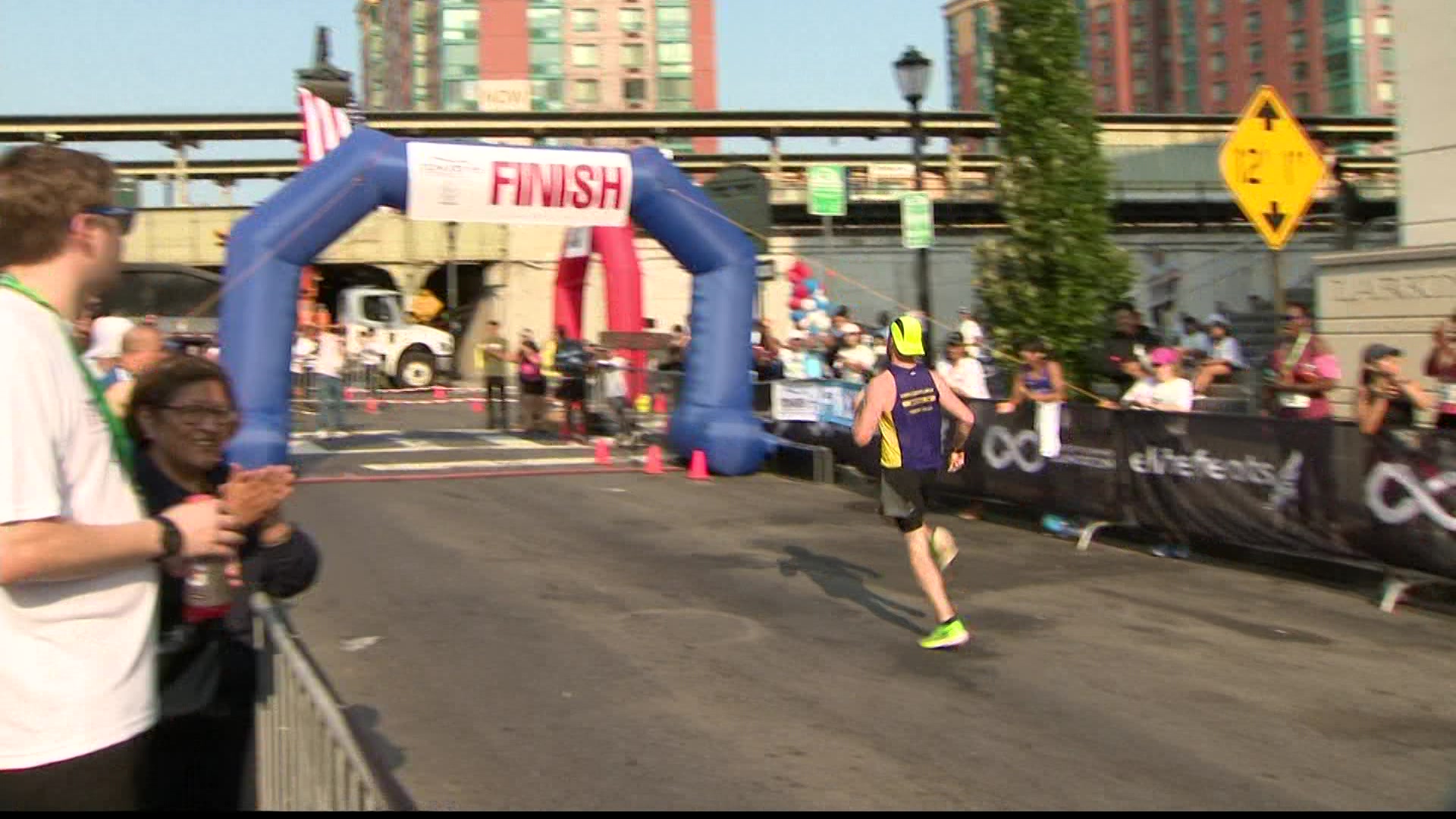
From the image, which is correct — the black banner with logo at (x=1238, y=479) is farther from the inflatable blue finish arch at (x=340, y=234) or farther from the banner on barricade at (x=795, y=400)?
the inflatable blue finish arch at (x=340, y=234)

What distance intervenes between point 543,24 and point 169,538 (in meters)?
90.4

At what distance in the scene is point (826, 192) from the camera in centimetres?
1994

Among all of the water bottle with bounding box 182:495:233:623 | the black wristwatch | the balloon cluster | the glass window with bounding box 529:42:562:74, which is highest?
the glass window with bounding box 529:42:562:74

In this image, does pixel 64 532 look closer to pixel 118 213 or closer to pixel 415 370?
pixel 118 213

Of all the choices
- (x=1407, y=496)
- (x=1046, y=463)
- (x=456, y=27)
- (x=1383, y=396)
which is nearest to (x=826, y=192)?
(x=1046, y=463)

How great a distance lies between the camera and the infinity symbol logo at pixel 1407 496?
960cm

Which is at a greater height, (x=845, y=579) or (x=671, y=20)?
(x=671, y=20)

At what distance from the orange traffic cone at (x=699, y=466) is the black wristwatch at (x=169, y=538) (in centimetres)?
1485

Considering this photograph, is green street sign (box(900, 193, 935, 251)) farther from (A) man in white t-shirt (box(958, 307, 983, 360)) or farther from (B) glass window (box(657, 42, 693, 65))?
(B) glass window (box(657, 42, 693, 65))

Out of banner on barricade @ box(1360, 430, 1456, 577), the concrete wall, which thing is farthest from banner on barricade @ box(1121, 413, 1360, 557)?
the concrete wall

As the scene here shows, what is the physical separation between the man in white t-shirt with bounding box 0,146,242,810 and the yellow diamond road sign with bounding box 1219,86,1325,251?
1029 centimetres

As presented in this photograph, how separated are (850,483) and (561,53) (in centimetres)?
7722

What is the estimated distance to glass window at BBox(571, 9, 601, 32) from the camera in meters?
90.4

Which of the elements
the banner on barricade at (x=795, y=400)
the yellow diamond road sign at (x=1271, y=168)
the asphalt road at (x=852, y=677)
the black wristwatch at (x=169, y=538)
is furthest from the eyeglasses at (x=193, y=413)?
the banner on barricade at (x=795, y=400)
